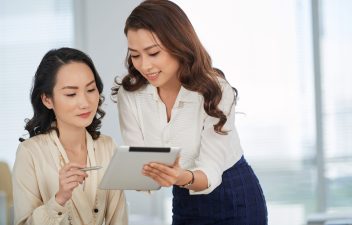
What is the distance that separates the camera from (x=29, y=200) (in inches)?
103

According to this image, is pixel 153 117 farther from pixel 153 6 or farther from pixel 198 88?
pixel 153 6

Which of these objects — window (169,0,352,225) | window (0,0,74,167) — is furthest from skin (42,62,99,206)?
window (0,0,74,167)

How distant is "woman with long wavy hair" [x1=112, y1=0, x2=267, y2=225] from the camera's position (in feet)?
8.59

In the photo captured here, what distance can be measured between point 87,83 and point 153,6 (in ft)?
1.14

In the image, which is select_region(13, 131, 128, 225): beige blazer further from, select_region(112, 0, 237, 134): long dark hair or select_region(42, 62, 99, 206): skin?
select_region(112, 0, 237, 134): long dark hair

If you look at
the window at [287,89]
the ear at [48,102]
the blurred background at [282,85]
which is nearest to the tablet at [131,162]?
the ear at [48,102]

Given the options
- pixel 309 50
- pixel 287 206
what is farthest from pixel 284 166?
pixel 309 50

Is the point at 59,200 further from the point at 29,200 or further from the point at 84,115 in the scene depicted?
the point at 84,115

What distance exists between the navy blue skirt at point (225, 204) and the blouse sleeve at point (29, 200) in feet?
1.47

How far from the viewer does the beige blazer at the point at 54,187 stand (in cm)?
263

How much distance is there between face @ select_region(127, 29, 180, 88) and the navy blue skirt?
408 millimetres

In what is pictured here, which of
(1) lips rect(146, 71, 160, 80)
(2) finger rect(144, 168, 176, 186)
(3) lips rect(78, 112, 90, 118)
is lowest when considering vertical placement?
(2) finger rect(144, 168, 176, 186)

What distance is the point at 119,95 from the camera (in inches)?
109

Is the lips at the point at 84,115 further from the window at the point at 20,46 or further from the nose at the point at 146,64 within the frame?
the window at the point at 20,46
